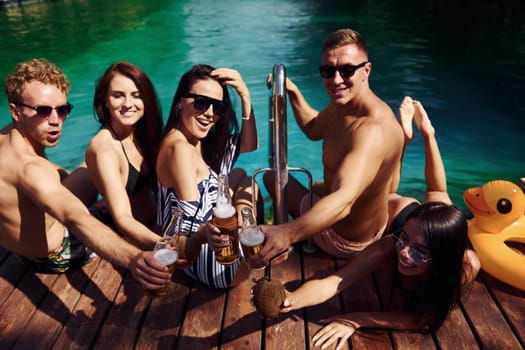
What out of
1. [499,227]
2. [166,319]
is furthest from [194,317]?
[499,227]

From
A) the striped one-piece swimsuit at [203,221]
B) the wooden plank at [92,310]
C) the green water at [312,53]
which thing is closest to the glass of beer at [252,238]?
the striped one-piece swimsuit at [203,221]

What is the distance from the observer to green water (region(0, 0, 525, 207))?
28.0 feet

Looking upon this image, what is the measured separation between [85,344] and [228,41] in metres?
13.7

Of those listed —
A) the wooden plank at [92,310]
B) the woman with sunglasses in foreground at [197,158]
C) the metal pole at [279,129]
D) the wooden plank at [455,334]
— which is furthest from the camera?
the woman with sunglasses in foreground at [197,158]

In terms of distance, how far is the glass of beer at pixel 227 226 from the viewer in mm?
2381

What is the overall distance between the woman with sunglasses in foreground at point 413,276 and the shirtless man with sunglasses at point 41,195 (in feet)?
4.21

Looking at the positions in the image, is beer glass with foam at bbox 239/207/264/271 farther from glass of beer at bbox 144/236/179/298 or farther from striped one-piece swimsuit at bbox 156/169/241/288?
striped one-piece swimsuit at bbox 156/169/241/288

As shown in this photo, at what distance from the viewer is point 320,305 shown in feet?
10.0

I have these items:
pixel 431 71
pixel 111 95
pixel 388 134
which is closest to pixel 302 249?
pixel 388 134

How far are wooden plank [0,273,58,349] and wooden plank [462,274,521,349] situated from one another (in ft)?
9.92

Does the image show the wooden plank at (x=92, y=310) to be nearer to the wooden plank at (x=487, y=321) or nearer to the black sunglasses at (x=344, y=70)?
the black sunglasses at (x=344, y=70)

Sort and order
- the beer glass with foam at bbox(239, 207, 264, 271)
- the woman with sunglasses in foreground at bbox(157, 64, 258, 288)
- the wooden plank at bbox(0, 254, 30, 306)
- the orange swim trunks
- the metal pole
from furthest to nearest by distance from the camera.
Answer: the orange swim trunks → the wooden plank at bbox(0, 254, 30, 306) → the woman with sunglasses in foreground at bbox(157, 64, 258, 288) → the metal pole → the beer glass with foam at bbox(239, 207, 264, 271)

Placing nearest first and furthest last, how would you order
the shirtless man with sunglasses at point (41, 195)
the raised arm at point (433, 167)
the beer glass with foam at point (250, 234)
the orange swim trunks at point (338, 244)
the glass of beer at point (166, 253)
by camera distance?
the glass of beer at point (166, 253) → the beer glass with foam at point (250, 234) → the shirtless man with sunglasses at point (41, 195) → the orange swim trunks at point (338, 244) → the raised arm at point (433, 167)

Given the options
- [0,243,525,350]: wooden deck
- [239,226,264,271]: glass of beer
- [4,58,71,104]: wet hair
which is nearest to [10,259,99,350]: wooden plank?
[0,243,525,350]: wooden deck
